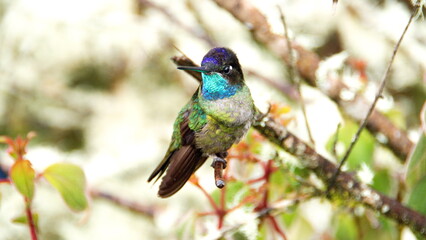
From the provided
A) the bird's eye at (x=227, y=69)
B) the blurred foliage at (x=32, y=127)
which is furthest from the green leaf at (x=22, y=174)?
the blurred foliage at (x=32, y=127)

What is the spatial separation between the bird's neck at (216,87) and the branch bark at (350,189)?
0.94ft

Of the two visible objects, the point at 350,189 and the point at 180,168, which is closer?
the point at 180,168

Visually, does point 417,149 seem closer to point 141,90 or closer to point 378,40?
point 378,40

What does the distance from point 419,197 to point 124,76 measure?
2099 millimetres

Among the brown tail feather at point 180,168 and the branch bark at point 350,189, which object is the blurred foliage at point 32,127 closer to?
the branch bark at point 350,189

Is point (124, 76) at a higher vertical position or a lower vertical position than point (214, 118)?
higher

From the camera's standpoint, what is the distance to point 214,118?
783mm

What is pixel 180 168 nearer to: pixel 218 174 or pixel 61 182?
pixel 218 174

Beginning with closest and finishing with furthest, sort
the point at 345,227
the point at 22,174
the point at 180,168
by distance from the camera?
the point at 180,168
the point at 22,174
the point at 345,227

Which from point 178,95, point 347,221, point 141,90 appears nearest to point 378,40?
point 178,95

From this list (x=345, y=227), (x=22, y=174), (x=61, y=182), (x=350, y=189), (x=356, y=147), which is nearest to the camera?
(x=22, y=174)

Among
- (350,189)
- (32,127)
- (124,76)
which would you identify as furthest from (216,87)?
(32,127)

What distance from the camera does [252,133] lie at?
1.19 metres

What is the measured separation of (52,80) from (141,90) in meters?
0.46
